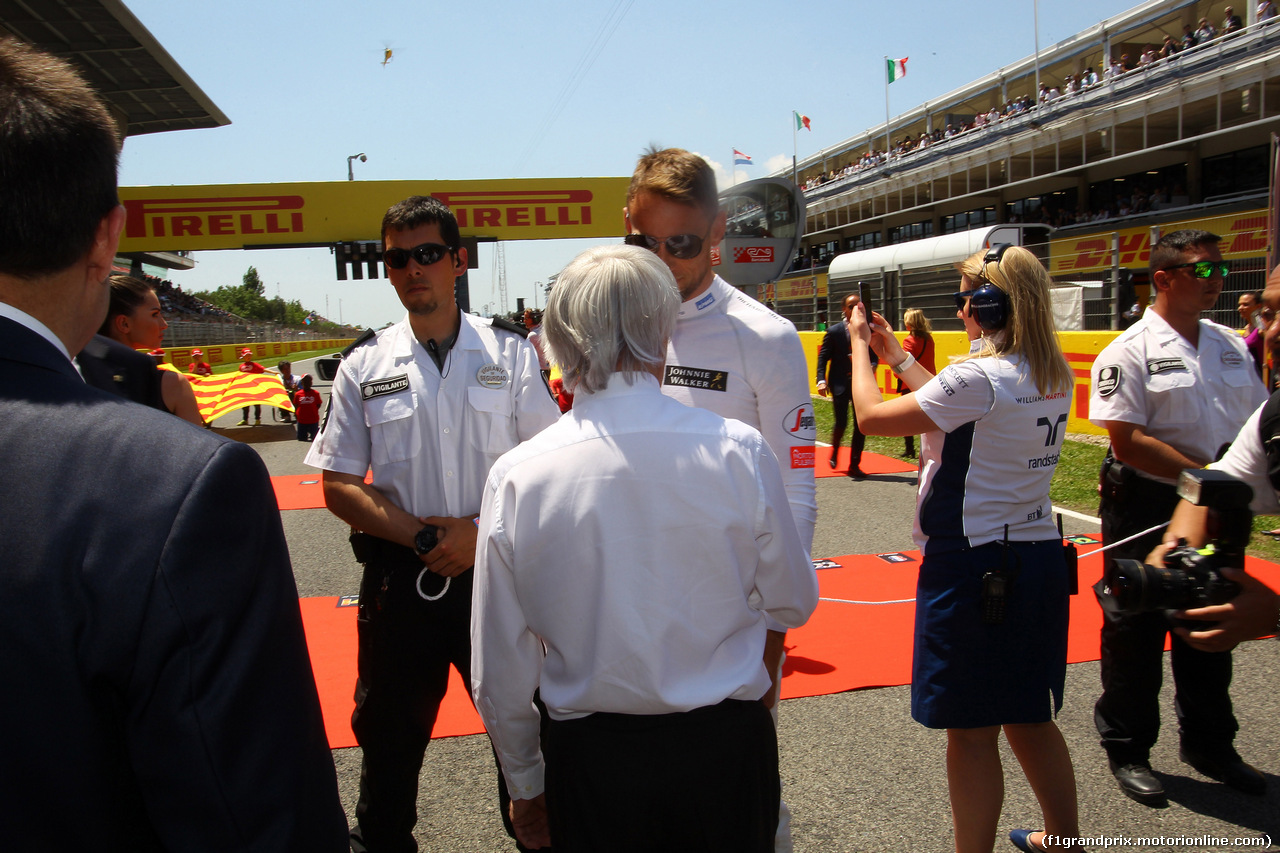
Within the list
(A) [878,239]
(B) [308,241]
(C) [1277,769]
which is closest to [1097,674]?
(C) [1277,769]

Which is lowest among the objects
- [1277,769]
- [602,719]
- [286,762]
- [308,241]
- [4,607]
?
[1277,769]

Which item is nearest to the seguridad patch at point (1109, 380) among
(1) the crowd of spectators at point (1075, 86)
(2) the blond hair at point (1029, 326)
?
(2) the blond hair at point (1029, 326)

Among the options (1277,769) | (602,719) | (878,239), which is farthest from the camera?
(878,239)

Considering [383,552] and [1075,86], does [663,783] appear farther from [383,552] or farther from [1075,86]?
[1075,86]

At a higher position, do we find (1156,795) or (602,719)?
(602,719)

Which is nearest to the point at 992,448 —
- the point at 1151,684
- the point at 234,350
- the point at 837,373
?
the point at 1151,684

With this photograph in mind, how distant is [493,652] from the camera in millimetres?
1564

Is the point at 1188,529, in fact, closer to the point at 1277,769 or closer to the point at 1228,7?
the point at 1277,769

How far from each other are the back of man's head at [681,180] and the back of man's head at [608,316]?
0.73 metres

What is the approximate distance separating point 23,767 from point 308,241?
21999 mm

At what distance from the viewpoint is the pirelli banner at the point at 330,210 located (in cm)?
2011

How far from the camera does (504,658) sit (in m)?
1.56

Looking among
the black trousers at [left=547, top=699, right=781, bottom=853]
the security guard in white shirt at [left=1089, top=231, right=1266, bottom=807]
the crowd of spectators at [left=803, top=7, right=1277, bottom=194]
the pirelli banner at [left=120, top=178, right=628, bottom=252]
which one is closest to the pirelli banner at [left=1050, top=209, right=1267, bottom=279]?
the crowd of spectators at [left=803, top=7, right=1277, bottom=194]

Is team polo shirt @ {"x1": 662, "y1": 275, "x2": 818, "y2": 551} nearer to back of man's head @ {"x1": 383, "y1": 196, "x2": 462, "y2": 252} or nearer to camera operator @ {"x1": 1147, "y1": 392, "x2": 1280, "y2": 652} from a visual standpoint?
camera operator @ {"x1": 1147, "y1": 392, "x2": 1280, "y2": 652}
